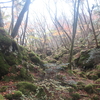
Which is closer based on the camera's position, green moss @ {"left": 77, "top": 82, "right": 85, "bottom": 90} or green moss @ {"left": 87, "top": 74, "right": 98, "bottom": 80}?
green moss @ {"left": 77, "top": 82, "right": 85, "bottom": 90}

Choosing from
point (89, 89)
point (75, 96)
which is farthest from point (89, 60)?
point (75, 96)

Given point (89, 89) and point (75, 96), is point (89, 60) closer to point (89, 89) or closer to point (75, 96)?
point (89, 89)

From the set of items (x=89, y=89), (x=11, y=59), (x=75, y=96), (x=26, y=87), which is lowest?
(x=75, y=96)

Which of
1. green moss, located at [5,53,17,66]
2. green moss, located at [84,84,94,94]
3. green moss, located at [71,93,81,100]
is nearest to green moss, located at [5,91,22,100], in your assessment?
green moss, located at [5,53,17,66]

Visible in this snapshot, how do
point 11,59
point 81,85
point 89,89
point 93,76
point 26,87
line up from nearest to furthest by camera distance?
1. point 26,87
2. point 11,59
3. point 89,89
4. point 81,85
5. point 93,76

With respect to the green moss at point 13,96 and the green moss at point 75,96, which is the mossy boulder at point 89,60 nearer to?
the green moss at point 75,96

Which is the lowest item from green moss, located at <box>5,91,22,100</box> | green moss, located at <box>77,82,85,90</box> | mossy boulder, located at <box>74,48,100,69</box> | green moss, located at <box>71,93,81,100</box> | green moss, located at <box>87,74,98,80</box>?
green moss, located at <box>71,93,81,100</box>

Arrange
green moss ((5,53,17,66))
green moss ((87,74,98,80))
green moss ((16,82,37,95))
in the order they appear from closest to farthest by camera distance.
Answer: green moss ((16,82,37,95))
green moss ((5,53,17,66))
green moss ((87,74,98,80))

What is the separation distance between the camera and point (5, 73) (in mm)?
5125

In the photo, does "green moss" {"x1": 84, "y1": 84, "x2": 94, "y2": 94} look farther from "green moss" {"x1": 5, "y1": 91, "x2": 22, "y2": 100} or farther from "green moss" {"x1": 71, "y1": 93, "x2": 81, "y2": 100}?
"green moss" {"x1": 5, "y1": 91, "x2": 22, "y2": 100}

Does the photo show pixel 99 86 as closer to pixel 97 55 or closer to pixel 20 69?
pixel 97 55

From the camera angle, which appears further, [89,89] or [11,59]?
[89,89]

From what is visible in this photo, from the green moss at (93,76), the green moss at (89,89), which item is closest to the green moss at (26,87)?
the green moss at (89,89)

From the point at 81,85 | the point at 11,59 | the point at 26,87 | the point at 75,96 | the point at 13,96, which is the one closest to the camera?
the point at 13,96
